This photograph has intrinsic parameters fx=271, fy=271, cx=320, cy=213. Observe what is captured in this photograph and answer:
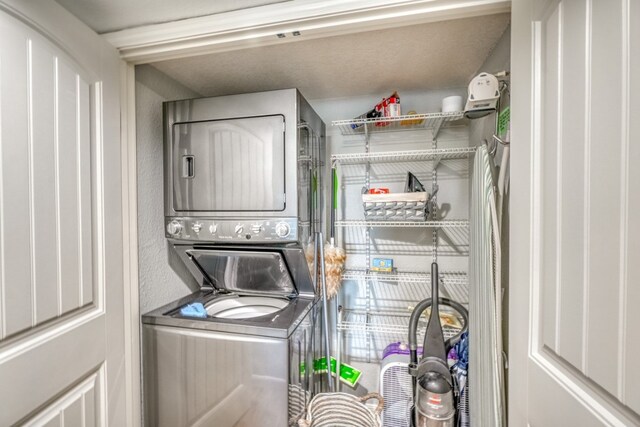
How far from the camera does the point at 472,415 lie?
1.21 metres

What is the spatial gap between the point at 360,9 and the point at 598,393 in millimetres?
1291

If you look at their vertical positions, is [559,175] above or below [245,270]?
above

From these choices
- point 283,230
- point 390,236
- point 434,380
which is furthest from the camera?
point 390,236

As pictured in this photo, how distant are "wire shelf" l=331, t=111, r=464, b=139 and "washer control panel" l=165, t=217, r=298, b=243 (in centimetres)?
76

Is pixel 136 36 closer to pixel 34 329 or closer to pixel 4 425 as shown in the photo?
pixel 34 329

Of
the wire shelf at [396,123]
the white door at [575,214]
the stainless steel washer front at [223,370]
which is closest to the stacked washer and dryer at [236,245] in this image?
the stainless steel washer front at [223,370]

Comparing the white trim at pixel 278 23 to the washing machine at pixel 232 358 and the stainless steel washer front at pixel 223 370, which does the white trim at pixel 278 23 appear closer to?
the washing machine at pixel 232 358

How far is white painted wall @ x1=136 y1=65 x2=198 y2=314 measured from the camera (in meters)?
1.50

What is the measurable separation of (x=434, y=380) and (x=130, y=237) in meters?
1.62

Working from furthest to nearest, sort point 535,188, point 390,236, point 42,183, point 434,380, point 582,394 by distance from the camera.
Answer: point 390,236 → point 434,380 → point 42,183 → point 535,188 → point 582,394

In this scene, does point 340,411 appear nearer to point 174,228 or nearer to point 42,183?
point 174,228

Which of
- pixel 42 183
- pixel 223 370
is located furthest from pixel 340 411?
pixel 42 183

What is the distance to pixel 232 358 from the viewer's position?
135 cm

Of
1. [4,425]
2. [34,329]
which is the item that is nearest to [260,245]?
[34,329]
